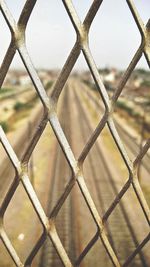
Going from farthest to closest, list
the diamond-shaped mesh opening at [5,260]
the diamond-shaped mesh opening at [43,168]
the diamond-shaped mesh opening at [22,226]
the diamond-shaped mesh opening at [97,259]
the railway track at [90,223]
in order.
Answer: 1. the diamond-shaped mesh opening at [43,168]
2. the diamond-shaped mesh opening at [22,226]
3. the railway track at [90,223]
4. the diamond-shaped mesh opening at [97,259]
5. the diamond-shaped mesh opening at [5,260]

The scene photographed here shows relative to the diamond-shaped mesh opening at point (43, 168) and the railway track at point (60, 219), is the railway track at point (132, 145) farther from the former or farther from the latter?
the diamond-shaped mesh opening at point (43, 168)

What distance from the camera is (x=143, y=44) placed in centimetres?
305

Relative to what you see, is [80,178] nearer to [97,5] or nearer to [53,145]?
[97,5]

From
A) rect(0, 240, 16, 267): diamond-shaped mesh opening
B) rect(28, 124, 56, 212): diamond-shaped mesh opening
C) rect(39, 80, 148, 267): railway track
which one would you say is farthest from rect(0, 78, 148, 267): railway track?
rect(0, 240, 16, 267): diamond-shaped mesh opening

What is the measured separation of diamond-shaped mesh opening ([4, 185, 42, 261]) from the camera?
60.6 feet

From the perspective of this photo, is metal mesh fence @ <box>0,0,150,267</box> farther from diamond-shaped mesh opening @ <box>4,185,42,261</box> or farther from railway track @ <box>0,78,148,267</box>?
diamond-shaped mesh opening @ <box>4,185,42,261</box>

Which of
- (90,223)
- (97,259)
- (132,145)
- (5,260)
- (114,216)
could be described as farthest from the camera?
(132,145)

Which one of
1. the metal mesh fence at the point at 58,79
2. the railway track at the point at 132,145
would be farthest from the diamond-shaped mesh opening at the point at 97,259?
the railway track at the point at 132,145

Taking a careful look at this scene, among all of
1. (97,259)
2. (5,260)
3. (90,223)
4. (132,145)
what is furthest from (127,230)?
(132,145)

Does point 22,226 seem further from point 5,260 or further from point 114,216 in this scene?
point 114,216

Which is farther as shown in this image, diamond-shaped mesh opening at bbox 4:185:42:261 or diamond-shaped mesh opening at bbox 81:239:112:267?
diamond-shaped mesh opening at bbox 4:185:42:261

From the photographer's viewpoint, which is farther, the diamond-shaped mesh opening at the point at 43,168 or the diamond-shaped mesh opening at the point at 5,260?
the diamond-shaped mesh opening at the point at 43,168

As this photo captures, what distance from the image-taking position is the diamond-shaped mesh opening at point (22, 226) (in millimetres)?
18484

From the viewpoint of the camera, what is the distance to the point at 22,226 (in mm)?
20828
